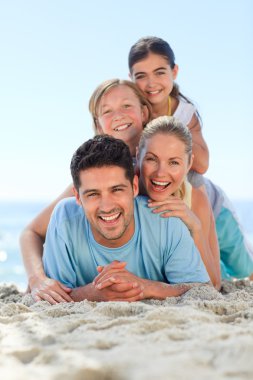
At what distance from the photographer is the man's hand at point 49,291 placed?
10.5 feet

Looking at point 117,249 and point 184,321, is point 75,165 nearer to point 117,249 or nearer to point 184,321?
point 117,249

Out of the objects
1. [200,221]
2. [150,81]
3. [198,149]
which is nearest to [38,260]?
[200,221]

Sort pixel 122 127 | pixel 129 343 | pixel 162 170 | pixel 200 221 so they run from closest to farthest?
pixel 129 343 < pixel 162 170 < pixel 122 127 < pixel 200 221

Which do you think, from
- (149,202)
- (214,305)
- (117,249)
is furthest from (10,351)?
(149,202)

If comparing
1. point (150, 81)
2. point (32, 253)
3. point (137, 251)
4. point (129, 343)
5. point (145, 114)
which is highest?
point (150, 81)

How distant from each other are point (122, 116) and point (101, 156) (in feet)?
2.68

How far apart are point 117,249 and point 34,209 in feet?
135

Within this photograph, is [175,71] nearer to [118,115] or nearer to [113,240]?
[118,115]

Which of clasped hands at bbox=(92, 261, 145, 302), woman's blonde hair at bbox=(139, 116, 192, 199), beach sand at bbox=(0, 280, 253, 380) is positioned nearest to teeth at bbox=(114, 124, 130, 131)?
woman's blonde hair at bbox=(139, 116, 192, 199)

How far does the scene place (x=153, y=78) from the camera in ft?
14.2

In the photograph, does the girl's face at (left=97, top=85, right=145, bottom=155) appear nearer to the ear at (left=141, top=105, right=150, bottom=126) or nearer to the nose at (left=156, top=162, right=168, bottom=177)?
the ear at (left=141, top=105, right=150, bottom=126)

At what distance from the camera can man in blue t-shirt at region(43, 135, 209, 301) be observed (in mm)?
3146

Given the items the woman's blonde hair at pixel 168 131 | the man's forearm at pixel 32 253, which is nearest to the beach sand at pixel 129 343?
the man's forearm at pixel 32 253

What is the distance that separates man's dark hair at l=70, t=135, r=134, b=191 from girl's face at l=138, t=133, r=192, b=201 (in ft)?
0.89
